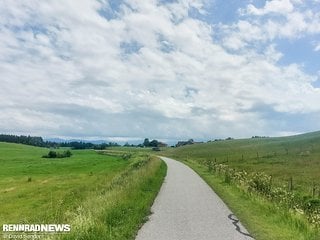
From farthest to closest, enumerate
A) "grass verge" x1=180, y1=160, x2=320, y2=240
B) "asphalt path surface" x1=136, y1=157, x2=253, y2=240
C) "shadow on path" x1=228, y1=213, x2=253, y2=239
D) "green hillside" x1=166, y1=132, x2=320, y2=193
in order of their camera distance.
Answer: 1. "green hillside" x1=166, y1=132, x2=320, y2=193
2. "shadow on path" x1=228, y1=213, x2=253, y2=239
3. "grass verge" x1=180, y1=160, x2=320, y2=240
4. "asphalt path surface" x1=136, y1=157, x2=253, y2=240

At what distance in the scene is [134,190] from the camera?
64.3 feet

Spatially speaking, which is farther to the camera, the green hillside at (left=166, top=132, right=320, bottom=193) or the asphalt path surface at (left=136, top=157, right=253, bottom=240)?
the green hillside at (left=166, top=132, right=320, bottom=193)

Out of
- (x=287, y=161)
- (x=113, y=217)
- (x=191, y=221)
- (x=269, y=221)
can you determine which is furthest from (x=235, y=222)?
(x=287, y=161)

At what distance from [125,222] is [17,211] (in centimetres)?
1918

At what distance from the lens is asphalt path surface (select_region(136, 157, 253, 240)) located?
37.8ft

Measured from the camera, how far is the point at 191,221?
45.1ft

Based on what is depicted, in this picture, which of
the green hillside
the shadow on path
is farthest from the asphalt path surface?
the green hillside

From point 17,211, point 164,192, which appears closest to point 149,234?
point 164,192

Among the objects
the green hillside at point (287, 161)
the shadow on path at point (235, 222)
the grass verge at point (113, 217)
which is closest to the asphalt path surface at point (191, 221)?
the shadow on path at point (235, 222)

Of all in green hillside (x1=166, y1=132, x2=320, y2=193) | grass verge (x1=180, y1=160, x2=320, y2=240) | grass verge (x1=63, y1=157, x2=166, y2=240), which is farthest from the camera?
green hillside (x1=166, y1=132, x2=320, y2=193)

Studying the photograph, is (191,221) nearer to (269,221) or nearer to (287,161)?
(269,221)

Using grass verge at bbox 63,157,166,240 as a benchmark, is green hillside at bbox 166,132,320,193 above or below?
above

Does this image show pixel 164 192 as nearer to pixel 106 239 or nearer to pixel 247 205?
pixel 247 205

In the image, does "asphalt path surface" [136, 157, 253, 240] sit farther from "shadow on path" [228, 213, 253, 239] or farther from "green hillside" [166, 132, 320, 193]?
"green hillside" [166, 132, 320, 193]
